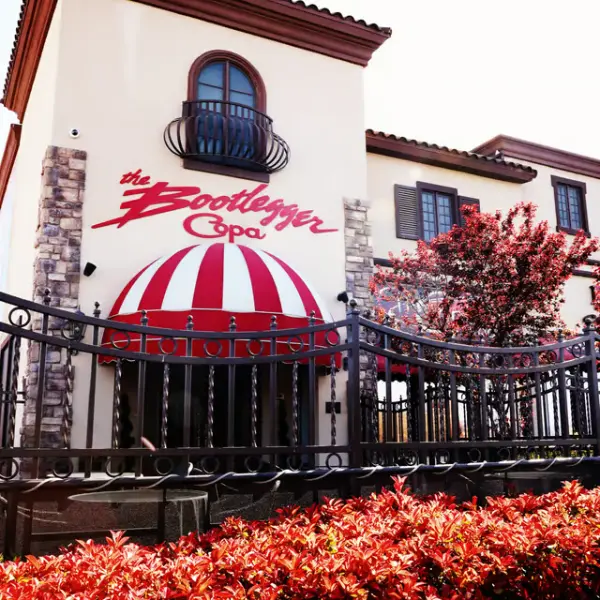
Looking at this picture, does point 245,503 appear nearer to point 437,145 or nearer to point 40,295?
point 40,295

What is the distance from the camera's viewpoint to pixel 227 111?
39.9ft


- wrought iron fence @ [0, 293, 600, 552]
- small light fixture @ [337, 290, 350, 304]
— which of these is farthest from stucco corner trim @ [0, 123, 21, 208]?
small light fixture @ [337, 290, 350, 304]

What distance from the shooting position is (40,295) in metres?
10.4

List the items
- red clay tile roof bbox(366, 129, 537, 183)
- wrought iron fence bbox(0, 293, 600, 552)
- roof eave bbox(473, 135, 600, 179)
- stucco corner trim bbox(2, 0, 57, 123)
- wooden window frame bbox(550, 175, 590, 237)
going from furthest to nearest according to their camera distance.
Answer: wooden window frame bbox(550, 175, 590, 237), roof eave bbox(473, 135, 600, 179), red clay tile roof bbox(366, 129, 537, 183), stucco corner trim bbox(2, 0, 57, 123), wrought iron fence bbox(0, 293, 600, 552)

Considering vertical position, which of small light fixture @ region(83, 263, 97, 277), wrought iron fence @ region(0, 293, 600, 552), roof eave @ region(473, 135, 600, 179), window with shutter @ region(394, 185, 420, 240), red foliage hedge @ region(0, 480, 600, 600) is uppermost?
roof eave @ region(473, 135, 600, 179)

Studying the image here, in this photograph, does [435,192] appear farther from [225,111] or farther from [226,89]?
[225,111]

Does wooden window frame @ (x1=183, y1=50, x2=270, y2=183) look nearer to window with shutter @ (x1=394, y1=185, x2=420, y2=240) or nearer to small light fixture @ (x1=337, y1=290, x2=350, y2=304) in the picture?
small light fixture @ (x1=337, y1=290, x2=350, y2=304)

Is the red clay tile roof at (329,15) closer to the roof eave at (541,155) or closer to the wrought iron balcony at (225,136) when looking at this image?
the wrought iron balcony at (225,136)

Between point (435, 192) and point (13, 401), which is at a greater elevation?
point (435, 192)

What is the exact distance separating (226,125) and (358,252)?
11.5ft

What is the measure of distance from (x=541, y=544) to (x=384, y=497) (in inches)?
47.0

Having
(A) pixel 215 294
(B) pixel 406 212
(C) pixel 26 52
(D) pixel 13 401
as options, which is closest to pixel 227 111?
(A) pixel 215 294

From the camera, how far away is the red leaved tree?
12000 millimetres

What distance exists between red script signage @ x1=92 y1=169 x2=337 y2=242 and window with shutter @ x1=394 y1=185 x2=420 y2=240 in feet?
11.9
